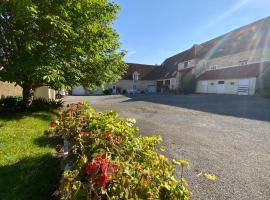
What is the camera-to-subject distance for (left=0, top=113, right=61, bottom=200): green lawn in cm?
362

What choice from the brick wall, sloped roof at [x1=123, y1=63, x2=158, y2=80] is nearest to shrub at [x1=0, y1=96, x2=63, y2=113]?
the brick wall

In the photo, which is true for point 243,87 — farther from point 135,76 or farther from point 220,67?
point 135,76

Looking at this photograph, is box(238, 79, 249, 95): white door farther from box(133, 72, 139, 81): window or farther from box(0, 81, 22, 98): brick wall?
box(0, 81, 22, 98): brick wall

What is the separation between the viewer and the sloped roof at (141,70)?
160 ft

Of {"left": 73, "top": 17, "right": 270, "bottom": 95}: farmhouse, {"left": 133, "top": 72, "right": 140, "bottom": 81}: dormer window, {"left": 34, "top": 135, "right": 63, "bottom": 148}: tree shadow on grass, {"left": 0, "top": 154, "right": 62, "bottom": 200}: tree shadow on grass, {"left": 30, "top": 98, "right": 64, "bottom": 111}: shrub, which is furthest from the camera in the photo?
{"left": 133, "top": 72, "right": 140, "bottom": 81}: dormer window

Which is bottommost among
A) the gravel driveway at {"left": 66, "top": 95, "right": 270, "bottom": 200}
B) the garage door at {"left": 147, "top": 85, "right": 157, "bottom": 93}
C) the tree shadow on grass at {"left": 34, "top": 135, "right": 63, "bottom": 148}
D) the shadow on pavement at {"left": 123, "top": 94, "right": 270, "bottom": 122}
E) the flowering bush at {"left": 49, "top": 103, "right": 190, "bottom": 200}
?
the gravel driveway at {"left": 66, "top": 95, "right": 270, "bottom": 200}

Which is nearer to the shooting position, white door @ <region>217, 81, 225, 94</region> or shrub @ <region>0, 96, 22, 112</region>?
shrub @ <region>0, 96, 22, 112</region>

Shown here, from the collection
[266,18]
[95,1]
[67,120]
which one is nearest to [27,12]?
[95,1]

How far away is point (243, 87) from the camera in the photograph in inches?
1089

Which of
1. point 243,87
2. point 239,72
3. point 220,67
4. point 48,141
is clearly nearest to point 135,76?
point 220,67

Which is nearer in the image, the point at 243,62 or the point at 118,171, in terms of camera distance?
the point at 118,171

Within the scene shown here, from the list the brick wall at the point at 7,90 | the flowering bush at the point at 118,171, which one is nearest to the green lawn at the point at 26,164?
the flowering bush at the point at 118,171

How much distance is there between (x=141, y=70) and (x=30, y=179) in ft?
157

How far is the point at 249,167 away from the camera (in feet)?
15.9
